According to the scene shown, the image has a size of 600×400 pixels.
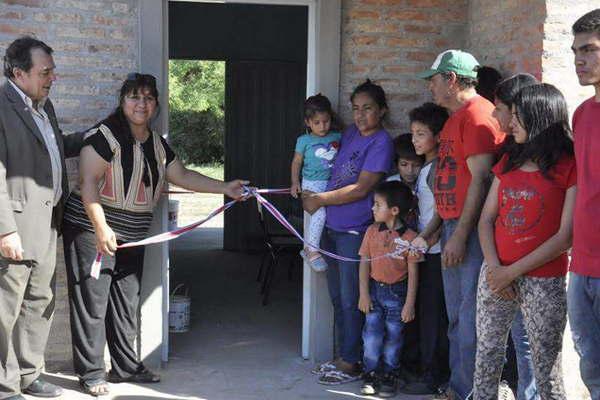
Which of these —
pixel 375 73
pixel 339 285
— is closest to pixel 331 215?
pixel 339 285

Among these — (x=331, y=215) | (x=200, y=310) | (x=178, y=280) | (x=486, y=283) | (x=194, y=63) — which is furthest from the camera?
(x=194, y=63)

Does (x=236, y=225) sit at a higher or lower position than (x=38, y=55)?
lower

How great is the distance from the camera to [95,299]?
5.09 meters

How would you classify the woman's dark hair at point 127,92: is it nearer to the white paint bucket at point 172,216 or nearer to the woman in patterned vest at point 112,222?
the woman in patterned vest at point 112,222

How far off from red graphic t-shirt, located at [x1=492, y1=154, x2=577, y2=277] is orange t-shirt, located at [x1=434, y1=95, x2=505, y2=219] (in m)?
0.37

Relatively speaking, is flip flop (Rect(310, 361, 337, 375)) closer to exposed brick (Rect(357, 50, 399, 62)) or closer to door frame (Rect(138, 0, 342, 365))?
door frame (Rect(138, 0, 342, 365))

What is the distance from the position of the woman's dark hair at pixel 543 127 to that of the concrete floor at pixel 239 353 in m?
1.53

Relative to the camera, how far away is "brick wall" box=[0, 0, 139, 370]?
Answer: 5305 millimetres

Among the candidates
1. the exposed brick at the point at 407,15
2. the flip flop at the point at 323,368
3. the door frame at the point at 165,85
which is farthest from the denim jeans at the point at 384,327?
the exposed brick at the point at 407,15

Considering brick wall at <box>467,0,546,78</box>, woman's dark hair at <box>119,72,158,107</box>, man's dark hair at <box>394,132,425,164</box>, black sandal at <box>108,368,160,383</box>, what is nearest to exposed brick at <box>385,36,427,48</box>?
brick wall at <box>467,0,546,78</box>

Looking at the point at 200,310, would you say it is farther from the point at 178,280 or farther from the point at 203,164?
the point at 203,164

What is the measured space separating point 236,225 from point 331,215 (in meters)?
5.47

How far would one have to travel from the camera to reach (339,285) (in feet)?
18.0

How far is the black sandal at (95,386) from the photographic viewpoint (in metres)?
5.07
